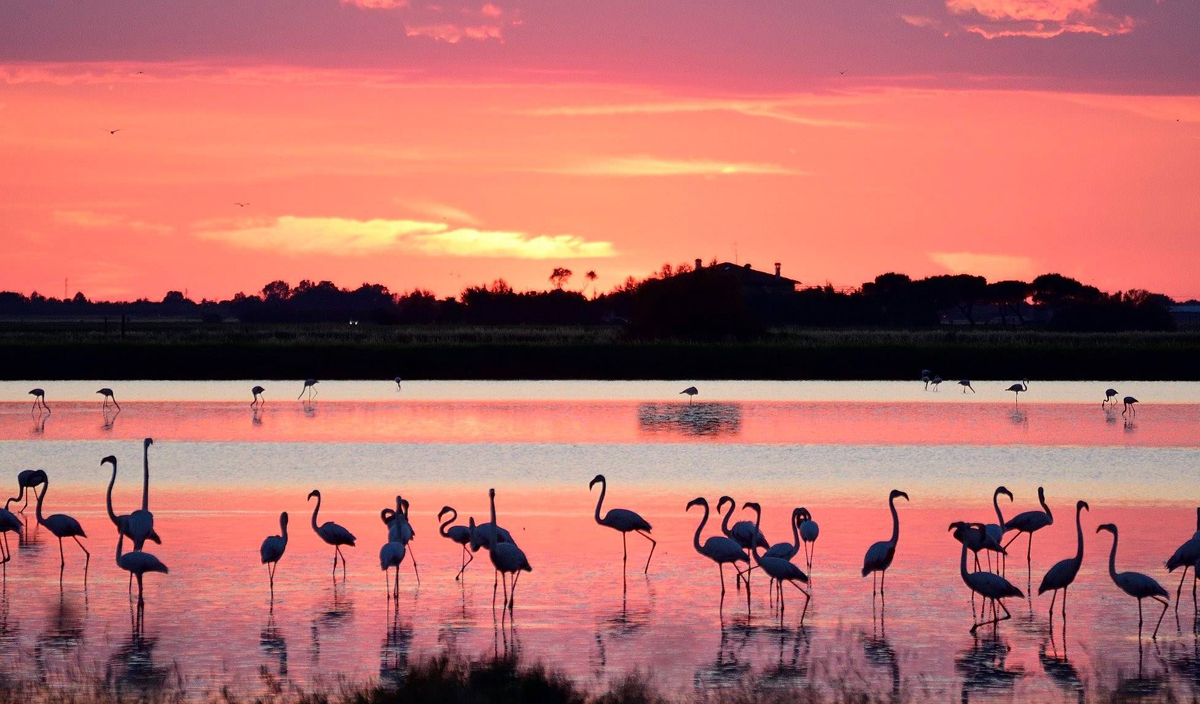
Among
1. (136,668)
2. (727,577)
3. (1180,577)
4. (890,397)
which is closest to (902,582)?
(727,577)

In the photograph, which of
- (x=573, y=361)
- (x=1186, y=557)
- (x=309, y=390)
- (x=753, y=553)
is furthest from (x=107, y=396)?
(x=1186, y=557)

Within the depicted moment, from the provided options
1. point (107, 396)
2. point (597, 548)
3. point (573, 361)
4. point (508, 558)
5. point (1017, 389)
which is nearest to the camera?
point (508, 558)

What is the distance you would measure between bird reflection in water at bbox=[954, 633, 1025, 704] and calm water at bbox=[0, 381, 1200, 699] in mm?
35

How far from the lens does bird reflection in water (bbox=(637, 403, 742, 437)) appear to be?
116ft

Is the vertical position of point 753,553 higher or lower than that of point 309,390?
lower

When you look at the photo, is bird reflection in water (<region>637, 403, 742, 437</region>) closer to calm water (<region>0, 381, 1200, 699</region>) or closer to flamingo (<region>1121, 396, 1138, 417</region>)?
calm water (<region>0, 381, 1200, 699</region>)

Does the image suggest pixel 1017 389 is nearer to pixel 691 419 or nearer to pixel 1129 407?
pixel 1129 407

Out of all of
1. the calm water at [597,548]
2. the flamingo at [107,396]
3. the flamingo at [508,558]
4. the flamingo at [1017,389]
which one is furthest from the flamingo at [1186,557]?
the flamingo at [1017,389]

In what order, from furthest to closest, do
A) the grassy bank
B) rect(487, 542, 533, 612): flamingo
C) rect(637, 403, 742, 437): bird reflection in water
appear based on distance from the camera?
the grassy bank < rect(637, 403, 742, 437): bird reflection in water < rect(487, 542, 533, 612): flamingo

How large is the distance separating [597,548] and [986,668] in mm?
6295

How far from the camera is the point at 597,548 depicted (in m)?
17.2

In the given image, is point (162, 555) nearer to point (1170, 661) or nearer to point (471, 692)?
point (471, 692)

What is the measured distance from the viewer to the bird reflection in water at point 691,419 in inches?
1398

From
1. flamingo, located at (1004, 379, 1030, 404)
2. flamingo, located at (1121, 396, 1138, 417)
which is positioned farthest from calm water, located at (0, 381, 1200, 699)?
flamingo, located at (1004, 379, 1030, 404)
